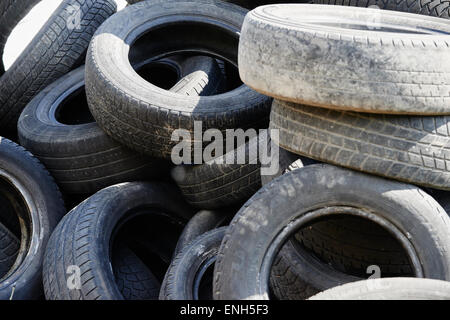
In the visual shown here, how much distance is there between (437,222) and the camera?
2.24m

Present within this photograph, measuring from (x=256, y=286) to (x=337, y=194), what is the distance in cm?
53

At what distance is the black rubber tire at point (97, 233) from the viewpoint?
8.32ft

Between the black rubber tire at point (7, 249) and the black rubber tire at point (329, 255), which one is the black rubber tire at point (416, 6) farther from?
the black rubber tire at point (7, 249)

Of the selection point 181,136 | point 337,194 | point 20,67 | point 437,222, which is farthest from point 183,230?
point 20,67

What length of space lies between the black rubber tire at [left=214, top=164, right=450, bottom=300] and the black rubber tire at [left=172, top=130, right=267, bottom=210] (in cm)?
67

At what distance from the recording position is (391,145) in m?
2.29

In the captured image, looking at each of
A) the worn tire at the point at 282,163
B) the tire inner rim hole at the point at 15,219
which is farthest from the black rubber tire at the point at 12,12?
the worn tire at the point at 282,163

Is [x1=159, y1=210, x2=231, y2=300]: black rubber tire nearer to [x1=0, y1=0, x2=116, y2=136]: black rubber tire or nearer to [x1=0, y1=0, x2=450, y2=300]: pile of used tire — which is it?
[x1=0, y1=0, x2=450, y2=300]: pile of used tire

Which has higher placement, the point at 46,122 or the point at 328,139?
the point at 328,139

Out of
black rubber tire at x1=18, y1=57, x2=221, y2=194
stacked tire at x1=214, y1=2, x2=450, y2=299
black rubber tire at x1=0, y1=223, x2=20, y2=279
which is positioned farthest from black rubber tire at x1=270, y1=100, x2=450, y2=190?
black rubber tire at x1=0, y1=223, x2=20, y2=279

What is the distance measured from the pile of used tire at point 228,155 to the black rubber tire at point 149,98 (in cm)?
1

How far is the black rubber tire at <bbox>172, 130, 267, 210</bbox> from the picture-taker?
3.04 meters

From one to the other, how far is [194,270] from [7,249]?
132cm
